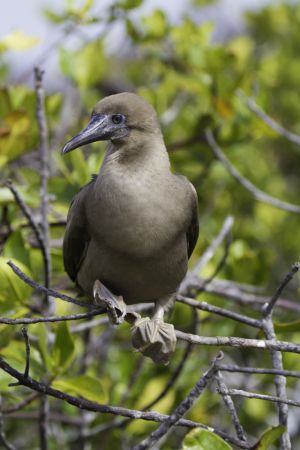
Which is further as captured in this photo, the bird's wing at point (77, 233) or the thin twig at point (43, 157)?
the thin twig at point (43, 157)

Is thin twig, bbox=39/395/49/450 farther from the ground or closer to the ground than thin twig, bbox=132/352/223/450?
closer to the ground

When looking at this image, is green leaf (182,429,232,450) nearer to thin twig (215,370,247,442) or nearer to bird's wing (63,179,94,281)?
thin twig (215,370,247,442)

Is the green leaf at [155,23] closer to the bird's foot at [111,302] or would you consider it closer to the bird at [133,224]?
the bird at [133,224]

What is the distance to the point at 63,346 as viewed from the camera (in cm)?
362

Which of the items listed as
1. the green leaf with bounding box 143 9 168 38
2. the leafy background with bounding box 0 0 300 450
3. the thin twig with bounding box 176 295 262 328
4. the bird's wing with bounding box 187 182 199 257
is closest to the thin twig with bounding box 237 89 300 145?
the leafy background with bounding box 0 0 300 450

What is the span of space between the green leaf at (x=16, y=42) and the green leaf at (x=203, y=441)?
8.76 feet

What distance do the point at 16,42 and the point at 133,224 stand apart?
1.78 m

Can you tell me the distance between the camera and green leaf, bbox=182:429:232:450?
2768 mm

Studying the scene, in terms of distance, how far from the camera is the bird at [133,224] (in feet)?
11.4

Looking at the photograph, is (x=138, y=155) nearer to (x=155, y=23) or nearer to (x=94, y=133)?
(x=94, y=133)

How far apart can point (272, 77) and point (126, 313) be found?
13.7ft

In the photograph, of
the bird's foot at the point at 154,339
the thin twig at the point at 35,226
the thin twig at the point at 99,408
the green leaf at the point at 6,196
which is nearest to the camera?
the thin twig at the point at 99,408

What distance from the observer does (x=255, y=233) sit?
239 inches

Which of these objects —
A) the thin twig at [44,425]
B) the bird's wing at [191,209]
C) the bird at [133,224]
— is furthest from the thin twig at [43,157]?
the bird's wing at [191,209]
